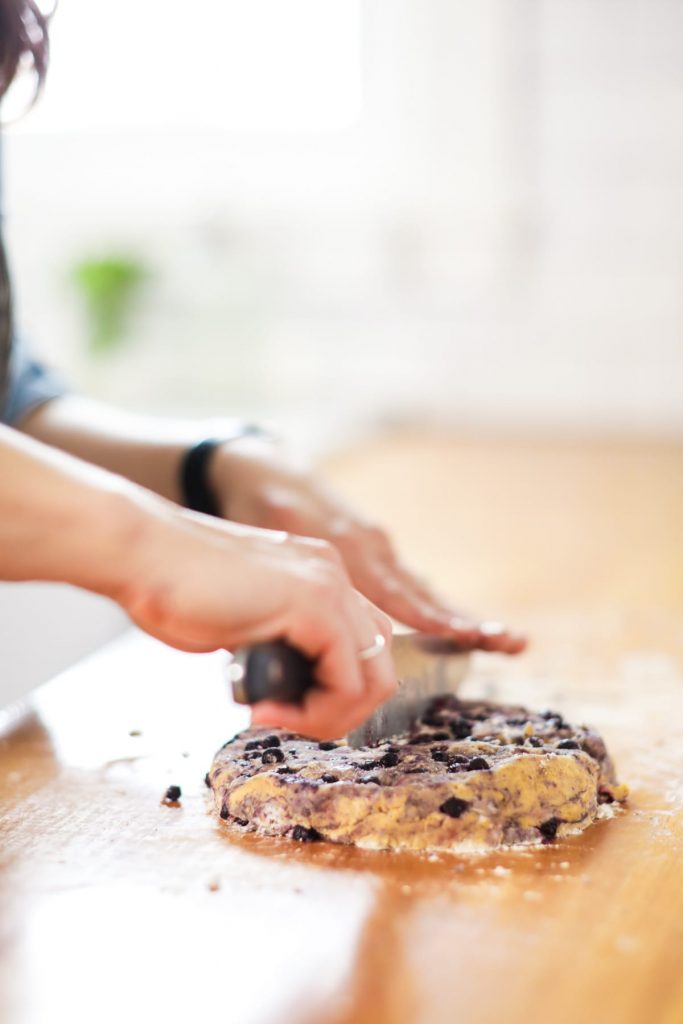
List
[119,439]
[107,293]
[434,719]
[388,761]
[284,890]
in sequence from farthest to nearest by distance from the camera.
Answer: [107,293] → [119,439] → [434,719] → [388,761] → [284,890]

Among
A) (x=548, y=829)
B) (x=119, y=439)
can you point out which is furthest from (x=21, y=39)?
(x=548, y=829)

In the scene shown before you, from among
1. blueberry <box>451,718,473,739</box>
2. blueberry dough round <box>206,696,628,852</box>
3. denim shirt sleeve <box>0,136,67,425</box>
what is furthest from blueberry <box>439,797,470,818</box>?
denim shirt sleeve <box>0,136,67,425</box>

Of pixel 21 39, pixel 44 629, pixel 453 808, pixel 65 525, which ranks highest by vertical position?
pixel 21 39

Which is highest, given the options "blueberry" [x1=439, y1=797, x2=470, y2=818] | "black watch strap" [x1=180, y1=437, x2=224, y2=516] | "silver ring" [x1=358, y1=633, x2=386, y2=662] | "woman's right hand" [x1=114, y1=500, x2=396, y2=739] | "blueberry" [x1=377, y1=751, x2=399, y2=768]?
"woman's right hand" [x1=114, y1=500, x2=396, y2=739]

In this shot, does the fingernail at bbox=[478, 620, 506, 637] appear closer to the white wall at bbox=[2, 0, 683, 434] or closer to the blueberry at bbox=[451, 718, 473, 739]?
the blueberry at bbox=[451, 718, 473, 739]

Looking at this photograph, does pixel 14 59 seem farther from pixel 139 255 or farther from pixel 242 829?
pixel 139 255

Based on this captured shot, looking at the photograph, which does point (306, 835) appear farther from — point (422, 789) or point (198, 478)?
point (198, 478)

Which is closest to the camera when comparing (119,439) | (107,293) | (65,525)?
(65,525)
